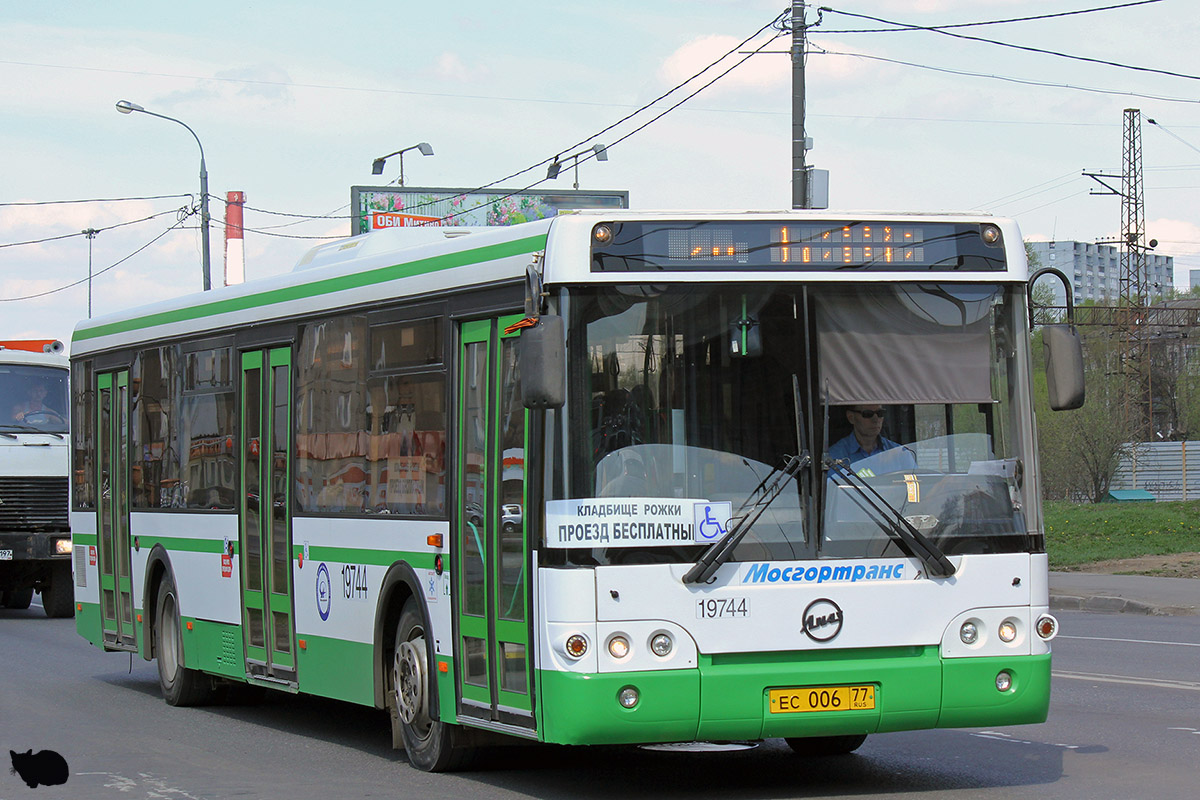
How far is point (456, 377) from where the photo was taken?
9.11 meters

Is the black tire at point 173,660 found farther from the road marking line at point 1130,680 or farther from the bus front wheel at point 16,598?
the bus front wheel at point 16,598

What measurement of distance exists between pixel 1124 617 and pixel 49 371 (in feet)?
44.7

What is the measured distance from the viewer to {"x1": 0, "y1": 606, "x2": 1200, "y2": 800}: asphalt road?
873 cm

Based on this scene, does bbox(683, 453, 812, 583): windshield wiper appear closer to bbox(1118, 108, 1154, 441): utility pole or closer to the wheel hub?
the wheel hub

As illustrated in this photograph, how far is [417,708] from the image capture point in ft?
30.9

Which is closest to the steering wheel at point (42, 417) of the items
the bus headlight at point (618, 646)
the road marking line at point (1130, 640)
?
the road marking line at point (1130, 640)

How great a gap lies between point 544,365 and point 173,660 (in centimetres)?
666

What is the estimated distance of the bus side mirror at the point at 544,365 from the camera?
7602 mm

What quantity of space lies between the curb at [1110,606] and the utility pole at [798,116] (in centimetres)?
597

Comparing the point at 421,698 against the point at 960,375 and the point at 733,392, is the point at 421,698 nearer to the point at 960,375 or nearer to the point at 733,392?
the point at 733,392

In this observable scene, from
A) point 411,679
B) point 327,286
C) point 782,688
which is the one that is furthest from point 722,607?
point 327,286

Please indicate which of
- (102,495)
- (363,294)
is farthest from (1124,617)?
(363,294)

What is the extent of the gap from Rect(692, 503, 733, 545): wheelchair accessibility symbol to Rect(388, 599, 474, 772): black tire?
209 centimetres

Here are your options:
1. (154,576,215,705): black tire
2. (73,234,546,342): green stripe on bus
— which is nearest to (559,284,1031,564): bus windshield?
(73,234,546,342): green stripe on bus
